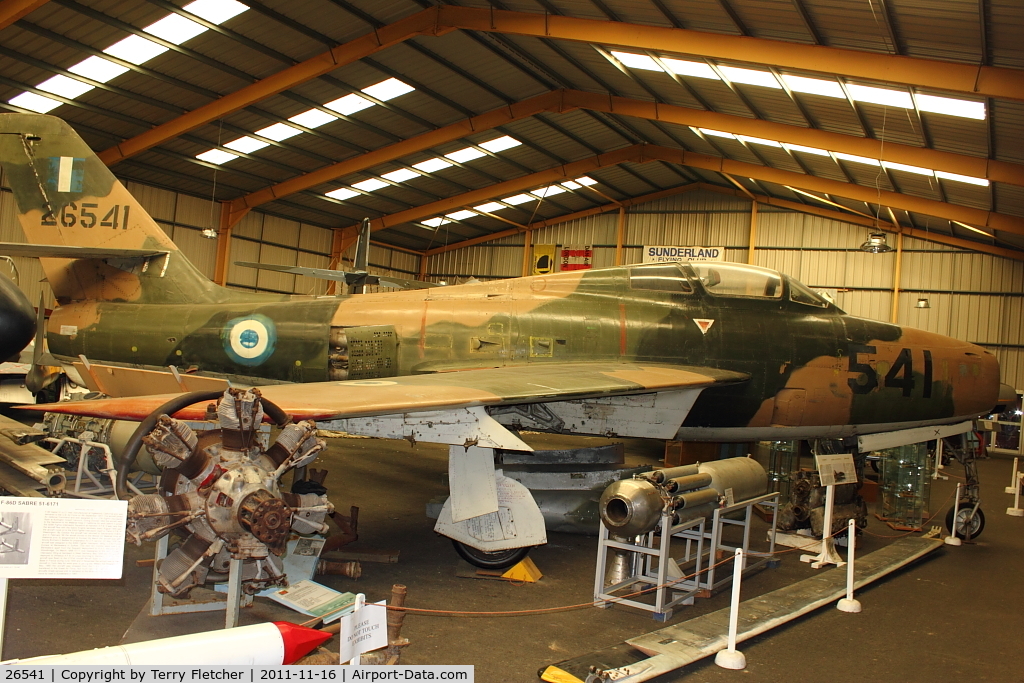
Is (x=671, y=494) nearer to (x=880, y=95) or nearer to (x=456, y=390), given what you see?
(x=456, y=390)

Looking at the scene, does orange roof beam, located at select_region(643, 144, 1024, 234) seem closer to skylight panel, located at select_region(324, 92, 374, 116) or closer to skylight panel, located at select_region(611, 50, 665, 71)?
skylight panel, located at select_region(611, 50, 665, 71)

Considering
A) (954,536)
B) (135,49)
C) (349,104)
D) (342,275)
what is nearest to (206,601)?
(954,536)

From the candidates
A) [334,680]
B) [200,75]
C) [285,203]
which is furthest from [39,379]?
[285,203]

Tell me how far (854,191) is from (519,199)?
558 inches

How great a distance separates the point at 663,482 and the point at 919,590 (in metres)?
3.34

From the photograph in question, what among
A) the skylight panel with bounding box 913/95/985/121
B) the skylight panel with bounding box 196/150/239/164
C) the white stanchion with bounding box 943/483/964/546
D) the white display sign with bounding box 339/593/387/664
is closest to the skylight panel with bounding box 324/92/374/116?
the skylight panel with bounding box 196/150/239/164

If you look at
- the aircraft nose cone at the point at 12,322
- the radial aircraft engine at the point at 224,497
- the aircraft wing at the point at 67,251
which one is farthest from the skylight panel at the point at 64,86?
the radial aircraft engine at the point at 224,497

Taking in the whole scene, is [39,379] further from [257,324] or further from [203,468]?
[203,468]

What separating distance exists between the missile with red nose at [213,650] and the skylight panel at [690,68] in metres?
14.7

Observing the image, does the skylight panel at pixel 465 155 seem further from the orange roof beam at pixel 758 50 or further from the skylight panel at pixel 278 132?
the orange roof beam at pixel 758 50

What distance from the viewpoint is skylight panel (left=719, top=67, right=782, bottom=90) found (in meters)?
14.8

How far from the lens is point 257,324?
888 centimetres

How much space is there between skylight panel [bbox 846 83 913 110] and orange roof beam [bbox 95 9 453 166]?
883 centimetres

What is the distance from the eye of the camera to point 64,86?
17750 millimetres
